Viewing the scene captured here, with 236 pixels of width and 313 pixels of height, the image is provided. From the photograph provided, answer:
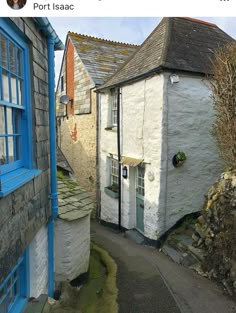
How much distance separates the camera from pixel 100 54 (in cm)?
1407

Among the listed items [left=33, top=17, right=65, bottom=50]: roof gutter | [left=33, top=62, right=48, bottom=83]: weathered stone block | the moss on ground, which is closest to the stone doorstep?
the moss on ground

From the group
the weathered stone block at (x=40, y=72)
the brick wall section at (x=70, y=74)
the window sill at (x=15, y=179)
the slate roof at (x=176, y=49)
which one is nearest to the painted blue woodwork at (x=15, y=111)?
the window sill at (x=15, y=179)

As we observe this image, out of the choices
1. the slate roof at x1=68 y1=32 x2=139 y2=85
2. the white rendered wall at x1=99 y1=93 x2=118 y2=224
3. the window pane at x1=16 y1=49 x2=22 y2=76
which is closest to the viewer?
the window pane at x1=16 y1=49 x2=22 y2=76

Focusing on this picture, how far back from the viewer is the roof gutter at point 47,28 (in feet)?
14.0

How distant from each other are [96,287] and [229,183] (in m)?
3.89

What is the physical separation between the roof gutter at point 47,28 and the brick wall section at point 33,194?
0.10 m

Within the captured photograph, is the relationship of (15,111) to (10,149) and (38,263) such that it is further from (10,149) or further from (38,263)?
(38,263)

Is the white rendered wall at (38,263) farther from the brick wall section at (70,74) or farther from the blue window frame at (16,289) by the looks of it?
the brick wall section at (70,74)

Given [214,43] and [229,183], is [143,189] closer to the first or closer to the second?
[229,183]

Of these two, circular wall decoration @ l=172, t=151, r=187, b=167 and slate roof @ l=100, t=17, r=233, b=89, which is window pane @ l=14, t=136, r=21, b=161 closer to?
slate roof @ l=100, t=17, r=233, b=89

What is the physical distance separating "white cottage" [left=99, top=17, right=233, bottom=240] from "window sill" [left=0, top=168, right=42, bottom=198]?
4832mm

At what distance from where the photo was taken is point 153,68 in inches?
313

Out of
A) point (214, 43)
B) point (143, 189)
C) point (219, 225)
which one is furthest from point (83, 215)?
point (214, 43)

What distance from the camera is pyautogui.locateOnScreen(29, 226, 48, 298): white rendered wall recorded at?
14.8ft
